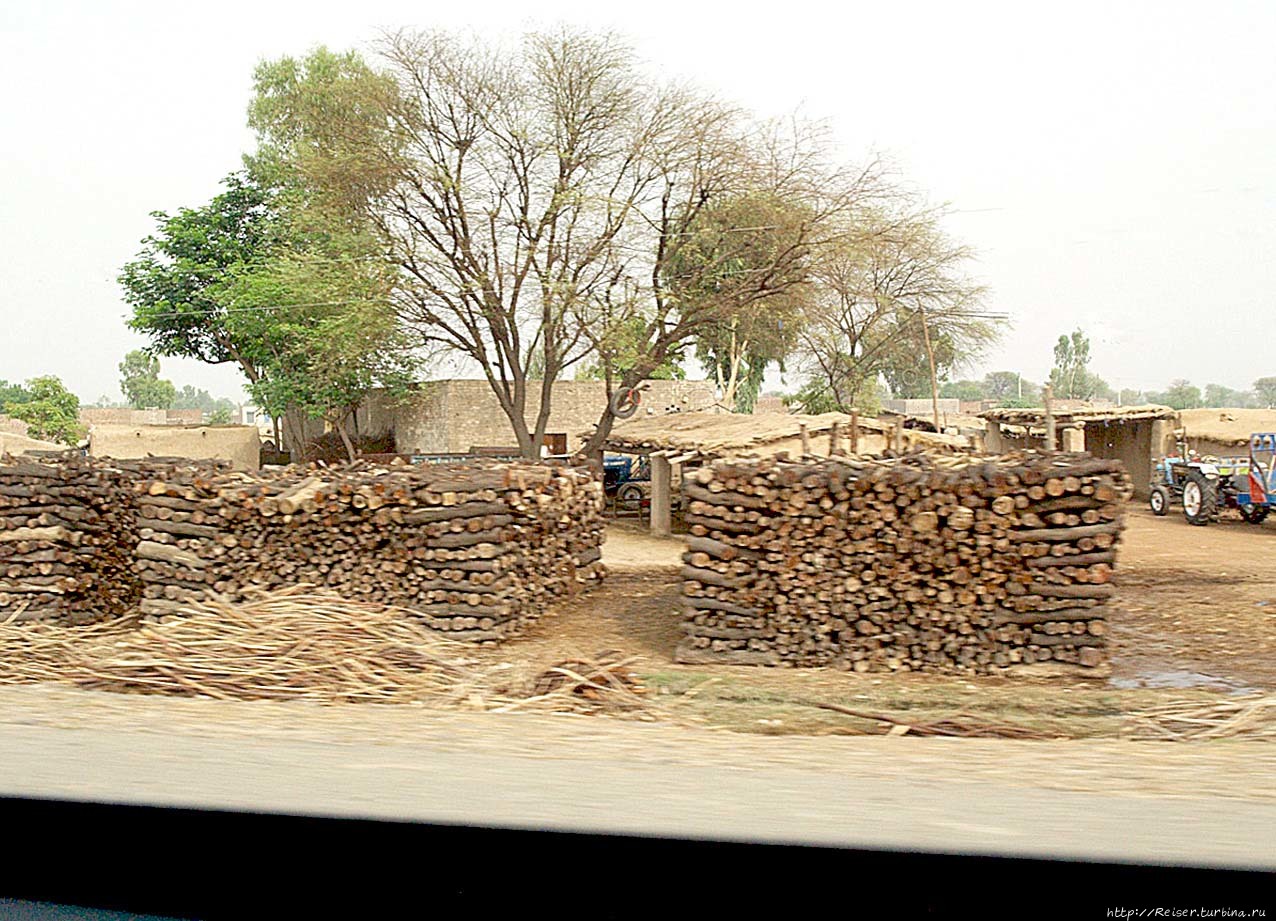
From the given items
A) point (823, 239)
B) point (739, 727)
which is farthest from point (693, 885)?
point (823, 239)

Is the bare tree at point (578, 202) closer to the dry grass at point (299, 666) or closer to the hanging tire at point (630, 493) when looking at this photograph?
the hanging tire at point (630, 493)

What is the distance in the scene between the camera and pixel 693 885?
1.18m

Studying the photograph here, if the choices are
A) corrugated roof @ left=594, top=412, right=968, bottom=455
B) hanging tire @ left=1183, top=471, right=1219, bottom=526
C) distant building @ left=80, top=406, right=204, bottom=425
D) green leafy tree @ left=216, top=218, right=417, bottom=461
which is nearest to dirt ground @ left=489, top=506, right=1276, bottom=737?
corrugated roof @ left=594, top=412, right=968, bottom=455

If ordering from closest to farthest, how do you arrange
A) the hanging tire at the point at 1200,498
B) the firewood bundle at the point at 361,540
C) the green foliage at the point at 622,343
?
the firewood bundle at the point at 361,540 < the hanging tire at the point at 1200,498 < the green foliage at the point at 622,343

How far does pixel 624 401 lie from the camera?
31.2m

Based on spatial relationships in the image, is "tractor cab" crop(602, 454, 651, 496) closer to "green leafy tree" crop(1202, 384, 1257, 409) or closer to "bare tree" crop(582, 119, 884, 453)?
"bare tree" crop(582, 119, 884, 453)

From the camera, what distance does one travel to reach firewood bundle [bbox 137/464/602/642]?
1253cm

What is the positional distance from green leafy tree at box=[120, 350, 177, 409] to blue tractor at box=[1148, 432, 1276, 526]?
9047cm

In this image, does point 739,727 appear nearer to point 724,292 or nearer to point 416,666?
point 416,666

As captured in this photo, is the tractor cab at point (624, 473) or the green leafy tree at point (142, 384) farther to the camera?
the green leafy tree at point (142, 384)

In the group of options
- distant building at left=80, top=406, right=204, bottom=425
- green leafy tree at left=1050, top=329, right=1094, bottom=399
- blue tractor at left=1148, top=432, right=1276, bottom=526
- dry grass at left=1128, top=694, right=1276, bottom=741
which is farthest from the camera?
green leafy tree at left=1050, top=329, right=1094, bottom=399

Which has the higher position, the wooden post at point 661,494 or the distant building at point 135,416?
the distant building at point 135,416

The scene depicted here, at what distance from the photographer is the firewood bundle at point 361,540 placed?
12531 millimetres

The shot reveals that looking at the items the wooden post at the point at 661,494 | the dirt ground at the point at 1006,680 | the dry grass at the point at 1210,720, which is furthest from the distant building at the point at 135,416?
the dry grass at the point at 1210,720
